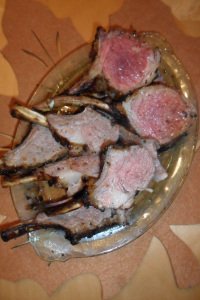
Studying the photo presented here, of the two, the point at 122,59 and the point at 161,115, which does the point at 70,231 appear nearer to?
the point at 161,115

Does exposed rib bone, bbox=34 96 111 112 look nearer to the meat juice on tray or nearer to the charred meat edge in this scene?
the meat juice on tray

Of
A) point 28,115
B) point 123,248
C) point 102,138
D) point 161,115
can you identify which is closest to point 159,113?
point 161,115

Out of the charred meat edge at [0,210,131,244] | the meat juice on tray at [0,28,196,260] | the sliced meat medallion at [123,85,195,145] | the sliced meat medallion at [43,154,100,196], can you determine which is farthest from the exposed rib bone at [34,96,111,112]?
the charred meat edge at [0,210,131,244]

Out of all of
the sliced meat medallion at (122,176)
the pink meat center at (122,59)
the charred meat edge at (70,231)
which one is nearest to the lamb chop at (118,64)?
the pink meat center at (122,59)

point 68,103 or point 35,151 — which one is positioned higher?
point 68,103

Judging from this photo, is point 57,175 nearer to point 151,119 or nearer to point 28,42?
point 151,119

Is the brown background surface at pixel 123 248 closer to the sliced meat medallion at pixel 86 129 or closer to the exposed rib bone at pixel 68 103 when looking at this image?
the exposed rib bone at pixel 68 103

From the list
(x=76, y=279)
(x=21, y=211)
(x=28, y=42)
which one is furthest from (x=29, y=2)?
(x=76, y=279)
